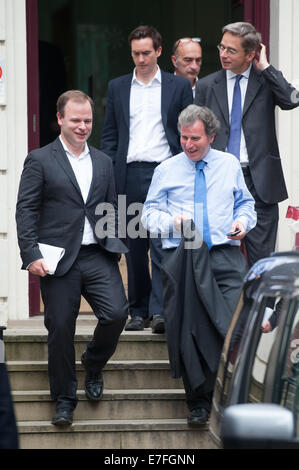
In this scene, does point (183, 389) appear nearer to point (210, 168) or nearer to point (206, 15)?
point (210, 168)

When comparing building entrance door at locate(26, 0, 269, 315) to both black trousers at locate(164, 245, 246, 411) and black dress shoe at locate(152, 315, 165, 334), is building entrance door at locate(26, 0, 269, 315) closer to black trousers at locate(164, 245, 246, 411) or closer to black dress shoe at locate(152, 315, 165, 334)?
black dress shoe at locate(152, 315, 165, 334)

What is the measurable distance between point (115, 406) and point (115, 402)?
0.03 m

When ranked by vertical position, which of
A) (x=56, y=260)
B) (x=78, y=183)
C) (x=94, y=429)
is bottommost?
(x=94, y=429)

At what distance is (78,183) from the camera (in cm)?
715

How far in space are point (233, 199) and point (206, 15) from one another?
5001mm

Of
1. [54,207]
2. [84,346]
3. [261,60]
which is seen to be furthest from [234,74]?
[84,346]

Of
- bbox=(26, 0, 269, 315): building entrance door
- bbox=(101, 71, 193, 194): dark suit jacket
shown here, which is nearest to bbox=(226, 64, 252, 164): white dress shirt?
bbox=(101, 71, 193, 194): dark suit jacket

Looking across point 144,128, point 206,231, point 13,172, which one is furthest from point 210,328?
point 13,172

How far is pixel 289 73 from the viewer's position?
351 inches

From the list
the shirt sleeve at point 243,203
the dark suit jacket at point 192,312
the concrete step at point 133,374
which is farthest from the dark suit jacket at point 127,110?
the dark suit jacket at point 192,312

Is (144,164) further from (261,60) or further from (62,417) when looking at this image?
(62,417)

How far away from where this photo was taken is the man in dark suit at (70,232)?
7059 mm

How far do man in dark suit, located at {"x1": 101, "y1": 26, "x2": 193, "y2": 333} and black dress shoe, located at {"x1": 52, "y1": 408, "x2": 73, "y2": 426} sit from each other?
1.03 meters

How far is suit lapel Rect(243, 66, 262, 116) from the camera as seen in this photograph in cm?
784
